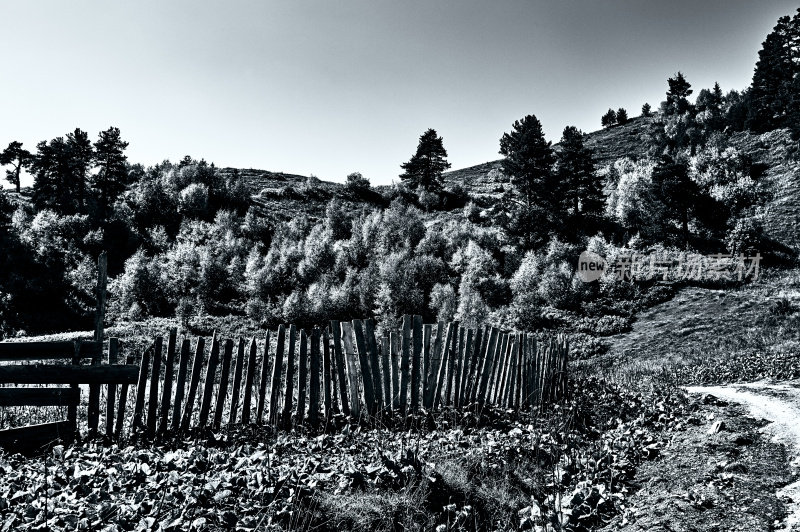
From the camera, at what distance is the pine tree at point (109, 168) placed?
68625 millimetres

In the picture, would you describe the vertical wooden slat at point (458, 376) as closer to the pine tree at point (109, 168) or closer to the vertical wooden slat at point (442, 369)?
the vertical wooden slat at point (442, 369)

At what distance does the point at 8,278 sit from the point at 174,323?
16358 mm

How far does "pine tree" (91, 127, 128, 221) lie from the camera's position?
68625 mm

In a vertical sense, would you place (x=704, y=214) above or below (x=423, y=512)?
above

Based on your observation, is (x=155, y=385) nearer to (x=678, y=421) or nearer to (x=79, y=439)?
(x=79, y=439)

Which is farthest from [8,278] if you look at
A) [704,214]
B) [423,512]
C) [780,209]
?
[780,209]

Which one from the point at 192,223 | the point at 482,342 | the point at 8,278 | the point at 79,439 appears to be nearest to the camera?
the point at 79,439

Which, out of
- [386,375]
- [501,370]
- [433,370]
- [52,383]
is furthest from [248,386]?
[501,370]

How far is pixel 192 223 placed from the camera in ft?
197

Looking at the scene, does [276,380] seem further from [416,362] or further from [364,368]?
[416,362]

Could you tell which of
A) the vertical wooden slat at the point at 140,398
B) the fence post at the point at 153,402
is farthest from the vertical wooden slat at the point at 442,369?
the vertical wooden slat at the point at 140,398

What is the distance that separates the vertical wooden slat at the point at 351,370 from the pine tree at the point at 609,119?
399ft

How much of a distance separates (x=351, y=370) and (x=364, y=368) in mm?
221

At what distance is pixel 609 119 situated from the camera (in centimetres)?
11481
